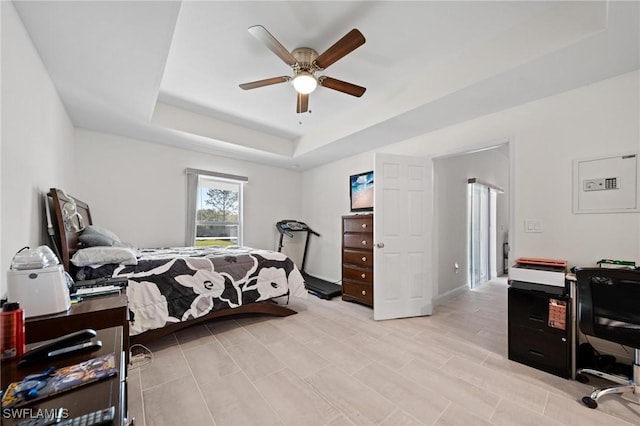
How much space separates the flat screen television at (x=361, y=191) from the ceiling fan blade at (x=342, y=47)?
226 cm

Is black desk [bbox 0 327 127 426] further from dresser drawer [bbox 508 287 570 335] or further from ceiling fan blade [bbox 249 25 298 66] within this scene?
dresser drawer [bbox 508 287 570 335]

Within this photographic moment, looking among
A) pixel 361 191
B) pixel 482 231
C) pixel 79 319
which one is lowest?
pixel 79 319

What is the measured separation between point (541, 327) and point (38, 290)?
3.36 meters

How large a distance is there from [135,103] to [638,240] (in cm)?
477

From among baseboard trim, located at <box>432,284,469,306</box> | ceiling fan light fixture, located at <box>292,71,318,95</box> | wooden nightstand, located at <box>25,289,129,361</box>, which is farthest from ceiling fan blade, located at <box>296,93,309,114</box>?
baseboard trim, located at <box>432,284,469,306</box>

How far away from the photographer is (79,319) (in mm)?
1248

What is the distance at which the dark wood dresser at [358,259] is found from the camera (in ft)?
11.6

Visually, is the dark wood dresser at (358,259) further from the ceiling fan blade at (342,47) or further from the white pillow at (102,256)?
the white pillow at (102,256)

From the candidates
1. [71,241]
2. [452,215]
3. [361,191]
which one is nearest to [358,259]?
[361,191]

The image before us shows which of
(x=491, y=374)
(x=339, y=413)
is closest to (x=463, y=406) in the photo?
(x=491, y=374)

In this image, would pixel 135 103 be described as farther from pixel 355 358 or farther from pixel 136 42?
pixel 355 358

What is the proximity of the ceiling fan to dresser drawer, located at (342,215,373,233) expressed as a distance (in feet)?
5.60

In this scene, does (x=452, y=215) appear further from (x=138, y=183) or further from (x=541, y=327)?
(x=138, y=183)

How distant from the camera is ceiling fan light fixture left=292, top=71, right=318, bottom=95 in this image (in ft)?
7.29
